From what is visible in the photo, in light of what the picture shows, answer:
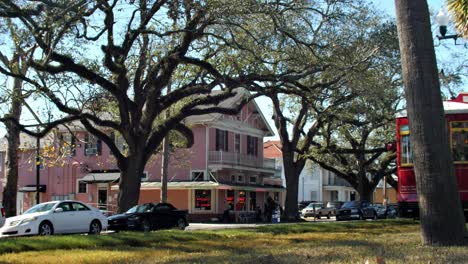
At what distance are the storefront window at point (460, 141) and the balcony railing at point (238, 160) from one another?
95.7 ft

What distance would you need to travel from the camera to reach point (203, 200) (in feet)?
156

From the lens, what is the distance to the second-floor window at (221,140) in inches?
1970

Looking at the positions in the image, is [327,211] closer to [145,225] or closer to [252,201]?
[252,201]

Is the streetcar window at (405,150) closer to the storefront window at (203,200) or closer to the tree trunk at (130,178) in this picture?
the tree trunk at (130,178)

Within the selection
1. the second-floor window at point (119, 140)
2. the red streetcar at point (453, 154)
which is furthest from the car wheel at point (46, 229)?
the second-floor window at point (119, 140)

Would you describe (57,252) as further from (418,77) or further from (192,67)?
(192,67)

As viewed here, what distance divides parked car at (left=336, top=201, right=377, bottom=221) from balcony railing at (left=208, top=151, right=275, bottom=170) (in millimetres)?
10181

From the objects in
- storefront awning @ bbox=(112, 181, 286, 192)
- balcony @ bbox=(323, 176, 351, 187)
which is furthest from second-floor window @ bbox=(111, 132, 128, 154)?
balcony @ bbox=(323, 176, 351, 187)

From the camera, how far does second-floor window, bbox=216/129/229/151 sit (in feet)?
164

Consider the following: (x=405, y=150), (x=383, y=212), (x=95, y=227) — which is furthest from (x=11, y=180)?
(x=383, y=212)

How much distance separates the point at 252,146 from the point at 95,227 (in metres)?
31.5

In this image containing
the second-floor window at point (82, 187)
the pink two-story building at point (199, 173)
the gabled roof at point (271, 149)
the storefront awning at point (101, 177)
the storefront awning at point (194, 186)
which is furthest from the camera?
the gabled roof at point (271, 149)

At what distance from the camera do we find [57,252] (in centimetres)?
1397

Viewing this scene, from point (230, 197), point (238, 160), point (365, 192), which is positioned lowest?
point (230, 197)
